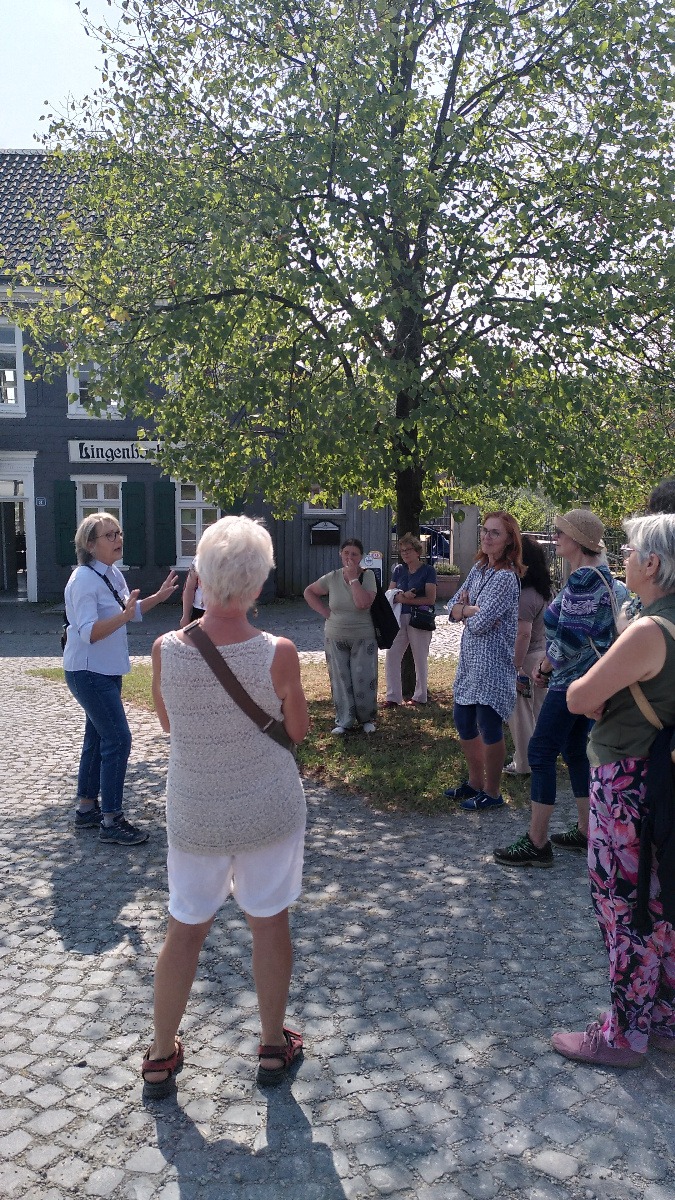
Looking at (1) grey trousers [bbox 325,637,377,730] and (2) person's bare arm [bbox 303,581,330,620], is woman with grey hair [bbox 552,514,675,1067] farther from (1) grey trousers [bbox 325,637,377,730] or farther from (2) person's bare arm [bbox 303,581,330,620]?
(2) person's bare arm [bbox 303,581,330,620]

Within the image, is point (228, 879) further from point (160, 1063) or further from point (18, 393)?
point (18, 393)

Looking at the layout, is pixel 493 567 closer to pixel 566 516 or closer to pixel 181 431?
pixel 566 516

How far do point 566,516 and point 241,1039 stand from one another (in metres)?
2.87

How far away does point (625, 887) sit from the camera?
3.37 m

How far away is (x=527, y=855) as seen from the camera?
5.29 metres

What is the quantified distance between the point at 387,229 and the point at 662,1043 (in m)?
6.89

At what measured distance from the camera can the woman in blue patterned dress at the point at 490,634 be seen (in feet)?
19.7

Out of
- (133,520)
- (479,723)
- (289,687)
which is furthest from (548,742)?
(133,520)

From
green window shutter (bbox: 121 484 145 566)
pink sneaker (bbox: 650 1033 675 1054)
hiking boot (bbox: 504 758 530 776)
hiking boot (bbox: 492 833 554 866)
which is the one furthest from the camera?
green window shutter (bbox: 121 484 145 566)

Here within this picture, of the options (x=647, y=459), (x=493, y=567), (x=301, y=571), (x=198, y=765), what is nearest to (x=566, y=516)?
(x=493, y=567)

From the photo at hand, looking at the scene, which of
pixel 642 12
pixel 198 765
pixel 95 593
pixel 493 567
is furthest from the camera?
pixel 642 12

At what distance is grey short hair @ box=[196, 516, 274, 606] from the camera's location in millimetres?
2938

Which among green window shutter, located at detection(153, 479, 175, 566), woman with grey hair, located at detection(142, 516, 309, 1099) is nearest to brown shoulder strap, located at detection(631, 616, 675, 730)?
woman with grey hair, located at detection(142, 516, 309, 1099)

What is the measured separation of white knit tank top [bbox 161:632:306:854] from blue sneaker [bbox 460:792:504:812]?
361 centimetres
